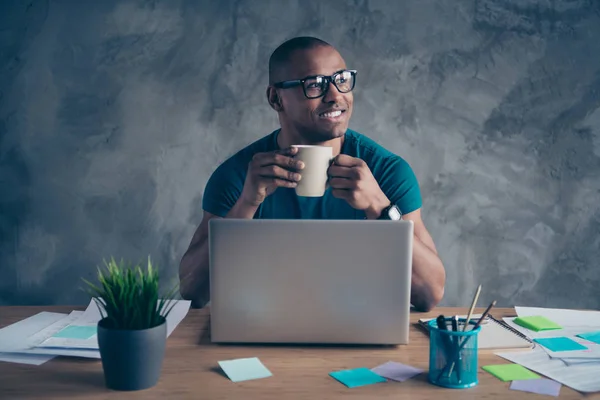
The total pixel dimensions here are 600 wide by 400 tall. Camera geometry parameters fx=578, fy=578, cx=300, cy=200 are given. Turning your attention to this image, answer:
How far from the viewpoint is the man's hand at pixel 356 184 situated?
1367 mm

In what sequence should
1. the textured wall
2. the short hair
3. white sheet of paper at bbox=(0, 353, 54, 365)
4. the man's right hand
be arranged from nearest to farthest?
white sheet of paper at bbox=(0, 353, 54, 365) < the man's right hand < the short hair < the textured wall

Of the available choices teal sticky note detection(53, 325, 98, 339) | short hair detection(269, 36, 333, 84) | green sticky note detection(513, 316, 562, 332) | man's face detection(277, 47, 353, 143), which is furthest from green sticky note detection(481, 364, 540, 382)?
short hair detection(269, 36, 333, 84)

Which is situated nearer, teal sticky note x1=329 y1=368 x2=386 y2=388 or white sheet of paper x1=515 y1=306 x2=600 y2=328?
teal sticky note x1=329 y1=368 x2=386 y2=388

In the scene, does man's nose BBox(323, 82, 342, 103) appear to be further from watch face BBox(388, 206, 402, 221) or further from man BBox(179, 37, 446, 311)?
watch face BBox(388, 206, 402, 221)

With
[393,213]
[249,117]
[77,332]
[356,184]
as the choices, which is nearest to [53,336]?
[77,332]

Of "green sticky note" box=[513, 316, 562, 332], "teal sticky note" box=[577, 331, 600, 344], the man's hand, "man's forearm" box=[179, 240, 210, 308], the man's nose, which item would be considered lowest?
"teal sticky note" box=[577, 331, 600, 344]

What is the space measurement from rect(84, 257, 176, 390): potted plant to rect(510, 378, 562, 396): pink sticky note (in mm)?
597

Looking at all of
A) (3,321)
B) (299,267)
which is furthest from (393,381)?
(3,321)

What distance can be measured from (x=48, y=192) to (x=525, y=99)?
238 cm

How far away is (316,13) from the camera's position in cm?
279

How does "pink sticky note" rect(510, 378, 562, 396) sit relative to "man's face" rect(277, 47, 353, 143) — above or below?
below

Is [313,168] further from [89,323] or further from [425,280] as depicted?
[89,323]

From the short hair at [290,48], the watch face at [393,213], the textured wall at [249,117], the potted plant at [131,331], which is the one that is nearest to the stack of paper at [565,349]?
the watch face at [393,213]

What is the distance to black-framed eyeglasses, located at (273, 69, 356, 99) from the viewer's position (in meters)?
1.88
